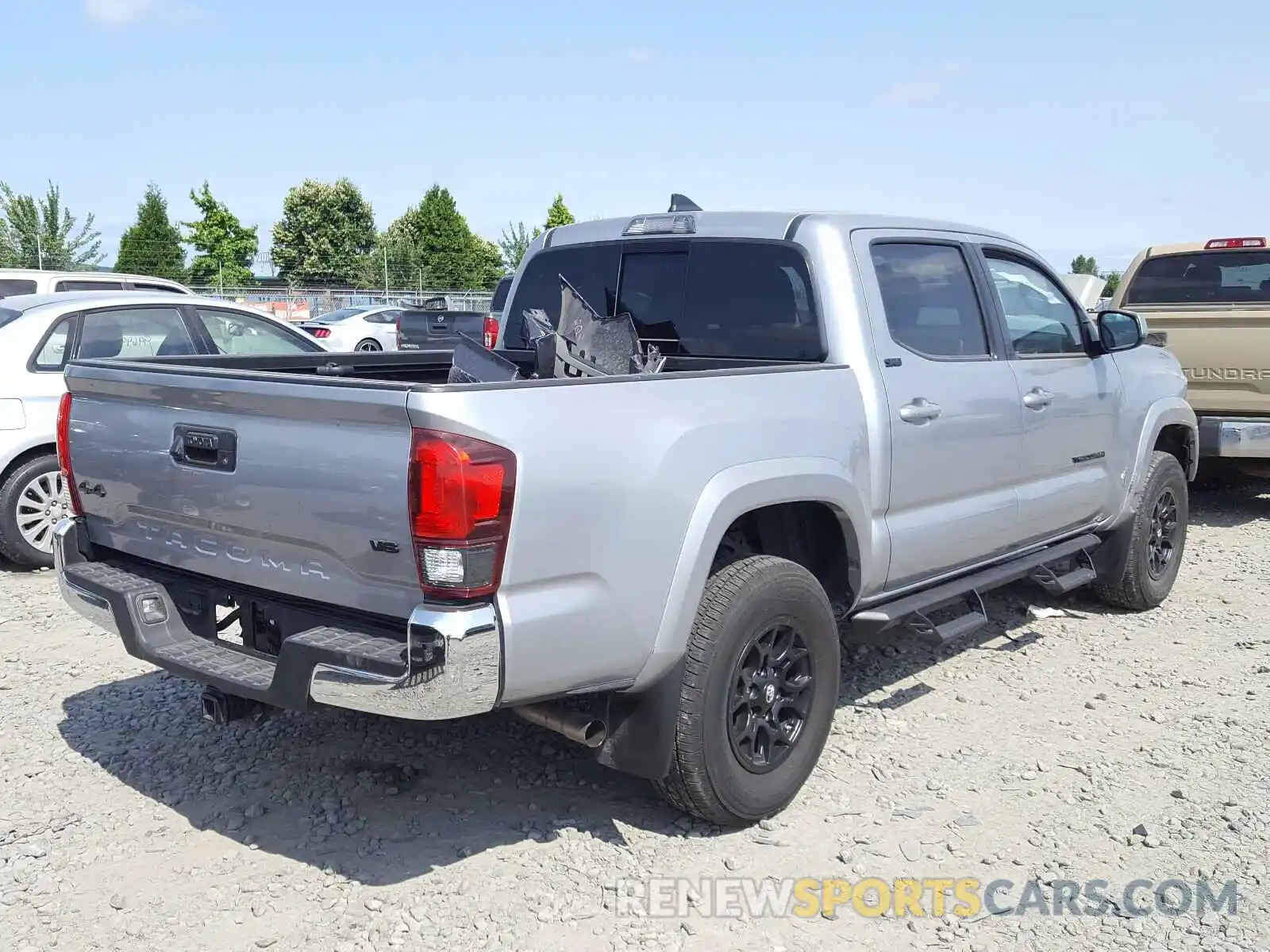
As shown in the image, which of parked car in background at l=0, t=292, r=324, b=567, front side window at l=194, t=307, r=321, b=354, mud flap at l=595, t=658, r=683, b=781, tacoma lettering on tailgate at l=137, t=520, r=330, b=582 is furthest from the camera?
front side window at l=194, t=307, r=321, b=354

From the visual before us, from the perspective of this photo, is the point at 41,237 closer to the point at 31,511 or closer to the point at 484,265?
the point at 484,265

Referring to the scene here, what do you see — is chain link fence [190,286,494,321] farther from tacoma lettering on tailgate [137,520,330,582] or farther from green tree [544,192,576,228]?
tacoma lettering on tailgate [137,520,330,582]

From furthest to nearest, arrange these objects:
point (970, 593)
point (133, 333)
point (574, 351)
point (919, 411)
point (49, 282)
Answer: point (49, 282)
point (133, 333)
point (970, 593)
point (919, 411)
point (574, 351)

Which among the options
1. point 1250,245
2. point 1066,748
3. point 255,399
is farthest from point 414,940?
point 1250,245

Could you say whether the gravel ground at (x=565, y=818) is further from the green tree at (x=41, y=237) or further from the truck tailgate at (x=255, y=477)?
the green tree at (x=41, y=237)

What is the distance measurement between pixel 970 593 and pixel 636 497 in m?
2.14

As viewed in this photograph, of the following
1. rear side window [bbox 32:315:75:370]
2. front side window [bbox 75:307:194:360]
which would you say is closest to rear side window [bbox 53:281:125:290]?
front side window [bbox 75:307:194:360]

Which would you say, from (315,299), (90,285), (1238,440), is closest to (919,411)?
(1238,440)

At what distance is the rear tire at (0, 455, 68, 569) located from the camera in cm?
671

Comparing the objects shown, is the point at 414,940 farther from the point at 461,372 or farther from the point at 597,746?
the point at 461,372

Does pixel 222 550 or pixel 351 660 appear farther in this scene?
pixel 222 550

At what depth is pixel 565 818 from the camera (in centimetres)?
379

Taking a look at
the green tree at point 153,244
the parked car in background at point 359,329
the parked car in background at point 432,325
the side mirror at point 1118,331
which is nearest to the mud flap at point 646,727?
the side mirror at point 1118,331

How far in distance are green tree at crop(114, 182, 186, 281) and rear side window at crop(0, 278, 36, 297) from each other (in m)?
37.9
